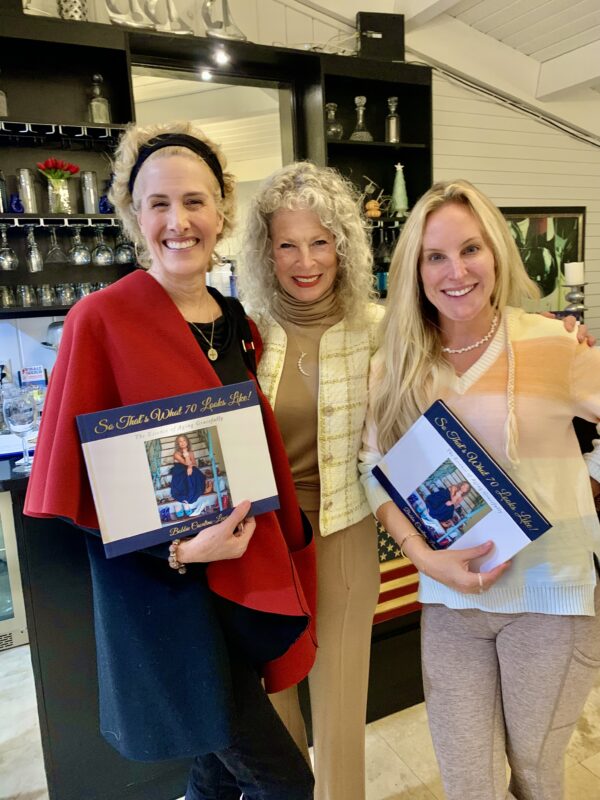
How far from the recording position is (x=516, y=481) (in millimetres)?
1105

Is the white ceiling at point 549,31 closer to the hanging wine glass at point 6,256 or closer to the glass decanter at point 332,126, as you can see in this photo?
the glass decanter at point 332,126

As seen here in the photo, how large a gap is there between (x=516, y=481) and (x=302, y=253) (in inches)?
28.6

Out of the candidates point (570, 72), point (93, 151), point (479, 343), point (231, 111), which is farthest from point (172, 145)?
point (570, 72)

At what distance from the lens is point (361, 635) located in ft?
4.68

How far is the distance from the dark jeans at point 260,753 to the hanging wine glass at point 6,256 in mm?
2511

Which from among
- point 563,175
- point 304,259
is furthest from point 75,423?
point 563,175

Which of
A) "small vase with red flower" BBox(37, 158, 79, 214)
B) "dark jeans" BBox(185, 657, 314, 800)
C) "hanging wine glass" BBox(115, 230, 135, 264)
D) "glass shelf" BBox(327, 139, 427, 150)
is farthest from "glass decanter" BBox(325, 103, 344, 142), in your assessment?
"dark jeans" BBox(185, 657, 314, 800)

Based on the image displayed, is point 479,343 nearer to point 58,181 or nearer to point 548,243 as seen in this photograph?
point 58,181

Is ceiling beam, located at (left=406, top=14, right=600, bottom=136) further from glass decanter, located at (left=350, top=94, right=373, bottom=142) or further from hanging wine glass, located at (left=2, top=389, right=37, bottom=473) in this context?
hanging wine glass, located at (left=2, top=389, right=37, bottom=473)

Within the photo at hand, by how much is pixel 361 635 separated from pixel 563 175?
461cm

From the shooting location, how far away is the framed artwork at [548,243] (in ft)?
15.0

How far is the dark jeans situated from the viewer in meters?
1.12

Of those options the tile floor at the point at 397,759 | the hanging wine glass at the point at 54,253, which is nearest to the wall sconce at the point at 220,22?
the hanging wine glass at the point at 54,253

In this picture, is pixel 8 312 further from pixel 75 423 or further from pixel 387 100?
pixel 387 100
